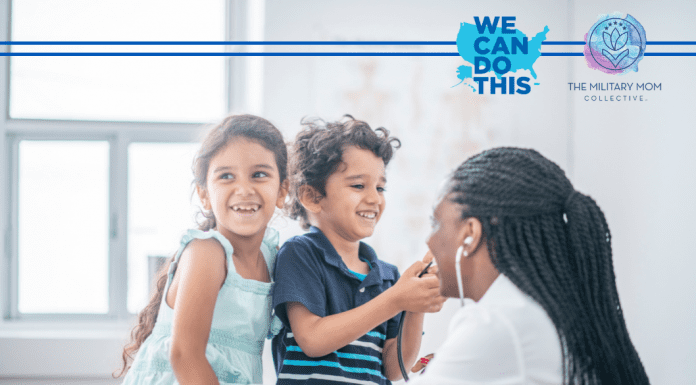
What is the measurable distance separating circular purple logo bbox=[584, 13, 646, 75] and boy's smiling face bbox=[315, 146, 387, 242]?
A: 3.90 ft

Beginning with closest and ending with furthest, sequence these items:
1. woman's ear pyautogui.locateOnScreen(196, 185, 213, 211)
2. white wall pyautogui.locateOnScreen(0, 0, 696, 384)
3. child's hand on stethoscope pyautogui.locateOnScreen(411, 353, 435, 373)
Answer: woman's ear pyautogui.locateOnScreen(196, 185, 213, 211) → child's hand on stethoscope pyautogui.locateOnScreen(411, 353, 435, 373) → white wall pyautogui.locateOnScreen(0, 0, 696, 384)

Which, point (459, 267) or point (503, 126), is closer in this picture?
point (459, 267)

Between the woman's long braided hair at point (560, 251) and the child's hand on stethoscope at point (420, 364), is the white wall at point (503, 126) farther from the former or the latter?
the woman's long braided hair at point (560, 251)

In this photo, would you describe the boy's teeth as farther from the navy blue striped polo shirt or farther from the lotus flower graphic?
the lotus flower graphic

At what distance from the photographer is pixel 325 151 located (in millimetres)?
1239

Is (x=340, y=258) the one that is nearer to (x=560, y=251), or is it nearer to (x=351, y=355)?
(x=351, y=355)

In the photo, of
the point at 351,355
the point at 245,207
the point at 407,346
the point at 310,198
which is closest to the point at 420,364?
the point at 407,346

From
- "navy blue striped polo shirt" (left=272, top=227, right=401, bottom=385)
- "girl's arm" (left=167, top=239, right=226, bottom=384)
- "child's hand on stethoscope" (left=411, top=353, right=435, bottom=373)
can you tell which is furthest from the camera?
"child's hand on stethoscope" (left=411, top=353, right=435, bottom=373)

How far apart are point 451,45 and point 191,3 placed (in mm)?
1129

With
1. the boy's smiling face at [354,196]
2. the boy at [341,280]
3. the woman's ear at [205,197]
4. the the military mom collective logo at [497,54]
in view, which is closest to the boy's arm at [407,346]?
A: the boy at [341,280]

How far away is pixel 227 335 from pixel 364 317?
0.96 ft

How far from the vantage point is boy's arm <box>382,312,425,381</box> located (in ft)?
3.94

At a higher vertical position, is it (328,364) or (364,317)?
(364,317)

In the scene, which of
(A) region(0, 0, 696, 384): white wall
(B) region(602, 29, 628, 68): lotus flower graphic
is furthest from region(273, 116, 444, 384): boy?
(B) region(602, 29, 628, 68): lotus flower graphic
